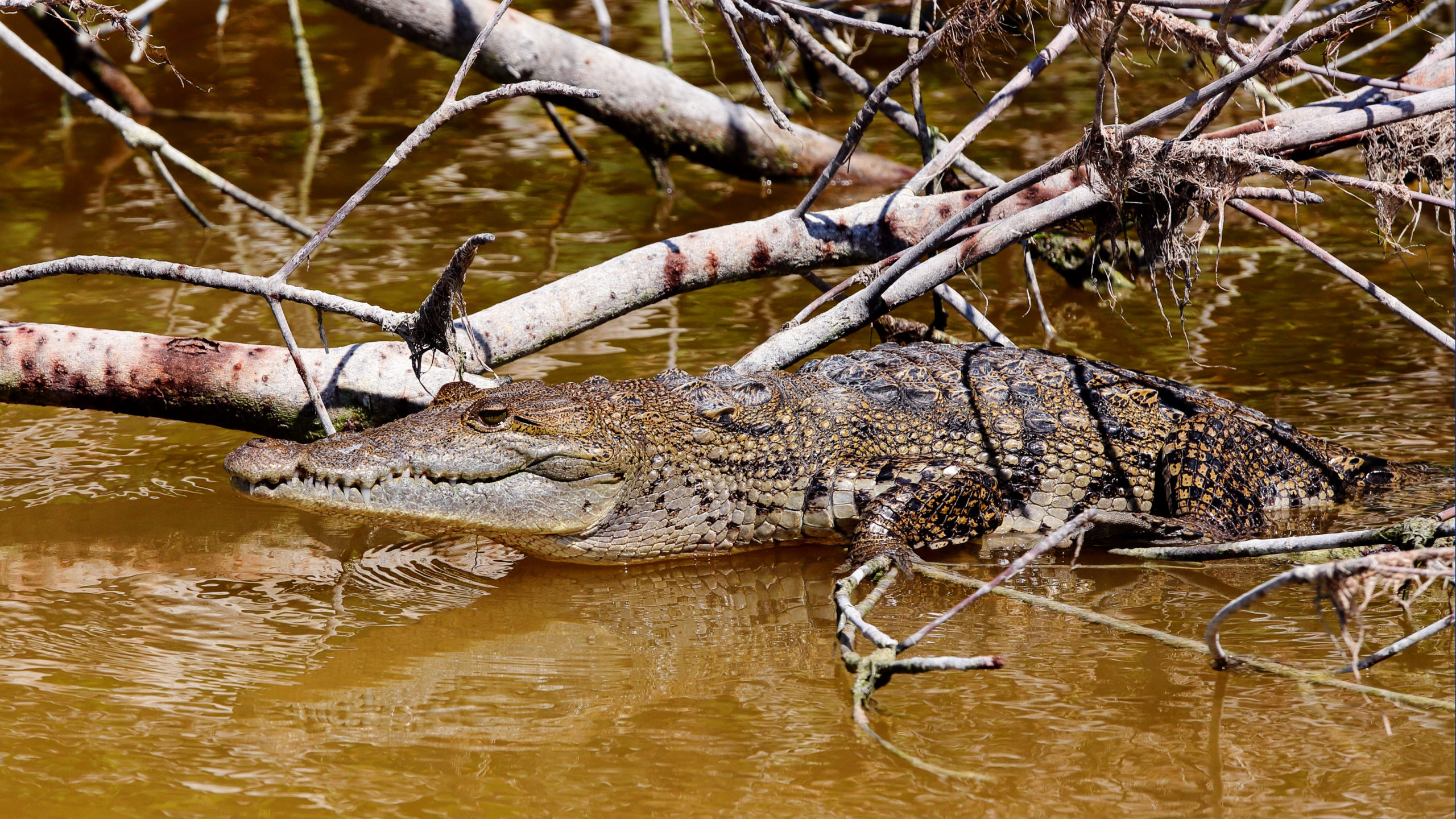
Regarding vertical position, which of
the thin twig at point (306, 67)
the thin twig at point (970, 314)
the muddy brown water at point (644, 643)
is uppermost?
the thin twig at point (306, 67)

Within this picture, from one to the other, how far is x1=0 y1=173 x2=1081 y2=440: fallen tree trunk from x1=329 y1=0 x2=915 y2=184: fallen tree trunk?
1.97 metres

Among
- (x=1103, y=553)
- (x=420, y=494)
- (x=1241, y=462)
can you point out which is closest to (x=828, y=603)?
(x=1103, y=553)

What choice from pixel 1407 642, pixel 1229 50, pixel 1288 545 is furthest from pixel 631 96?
pixel 1407 642

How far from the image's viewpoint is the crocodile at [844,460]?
406 cm

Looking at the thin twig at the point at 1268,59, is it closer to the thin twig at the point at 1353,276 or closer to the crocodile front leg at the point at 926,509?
the thin twig at the point at 1353,276

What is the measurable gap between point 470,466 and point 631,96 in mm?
3897

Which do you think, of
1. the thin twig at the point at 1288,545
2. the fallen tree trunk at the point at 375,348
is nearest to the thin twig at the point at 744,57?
the fallen tree trunk at the point at 375,348

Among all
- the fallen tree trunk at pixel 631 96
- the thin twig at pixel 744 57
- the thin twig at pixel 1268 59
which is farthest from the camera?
the fallen tree trunk at pixel 631 96

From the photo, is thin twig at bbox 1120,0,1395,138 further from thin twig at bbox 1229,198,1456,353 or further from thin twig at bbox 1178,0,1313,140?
thin twig at bbox 1229,198,1456,353

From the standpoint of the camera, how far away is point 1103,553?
4.28 meters

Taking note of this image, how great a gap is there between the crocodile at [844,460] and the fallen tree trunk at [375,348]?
0.43m

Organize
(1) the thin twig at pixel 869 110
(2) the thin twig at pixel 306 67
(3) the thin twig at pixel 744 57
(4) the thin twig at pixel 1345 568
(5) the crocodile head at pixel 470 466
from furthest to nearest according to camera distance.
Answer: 1. (2) the thin twig at pixel 306 67
2. (3) the thin twig at pixel 744 57
3. (1) the thin twig at pixel 869 110
4. (5) the crocodile head at pixel 470 466
5. (4) the thin twig at pixel 1345 568

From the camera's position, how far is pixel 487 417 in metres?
4.10

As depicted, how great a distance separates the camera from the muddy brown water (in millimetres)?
2898
